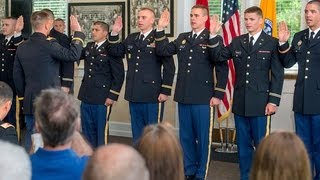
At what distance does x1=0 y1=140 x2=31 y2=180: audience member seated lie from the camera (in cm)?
130

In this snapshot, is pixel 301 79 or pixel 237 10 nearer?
pixel 301 79

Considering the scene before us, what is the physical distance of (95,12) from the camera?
6.91 metres

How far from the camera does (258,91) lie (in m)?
4.20

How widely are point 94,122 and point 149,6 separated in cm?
210

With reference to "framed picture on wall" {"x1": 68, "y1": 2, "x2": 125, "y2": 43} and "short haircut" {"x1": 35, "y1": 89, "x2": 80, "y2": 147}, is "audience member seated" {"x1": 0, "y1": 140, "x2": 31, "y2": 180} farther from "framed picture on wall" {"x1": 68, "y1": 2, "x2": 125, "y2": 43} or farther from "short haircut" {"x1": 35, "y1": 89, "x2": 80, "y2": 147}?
"framed picture on wall" {"x1": 68, "y1": 2, "x2": 125, "y2": 43}

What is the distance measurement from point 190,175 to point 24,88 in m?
1.59

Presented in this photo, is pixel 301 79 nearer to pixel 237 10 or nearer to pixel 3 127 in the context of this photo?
pixel 237 10

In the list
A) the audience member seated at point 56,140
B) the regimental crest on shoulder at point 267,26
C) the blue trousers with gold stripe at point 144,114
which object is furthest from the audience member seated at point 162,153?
the regimental crest on shoulder at point 267,26

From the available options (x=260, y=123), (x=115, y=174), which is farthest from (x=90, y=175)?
(x=260, y=123)

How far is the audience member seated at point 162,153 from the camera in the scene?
1838 millimetres

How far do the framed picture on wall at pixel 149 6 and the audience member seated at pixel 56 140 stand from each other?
4.62m

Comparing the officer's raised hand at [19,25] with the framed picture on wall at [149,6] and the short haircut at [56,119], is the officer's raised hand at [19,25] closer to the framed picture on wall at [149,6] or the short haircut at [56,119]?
the framed picture on wall at [149,6]

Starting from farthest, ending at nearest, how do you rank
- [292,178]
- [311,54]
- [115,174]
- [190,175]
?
[190,175] → [311,54] → [292,178] → [115,174]

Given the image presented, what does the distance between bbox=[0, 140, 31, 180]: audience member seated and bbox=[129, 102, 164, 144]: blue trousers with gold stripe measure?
3.38m
